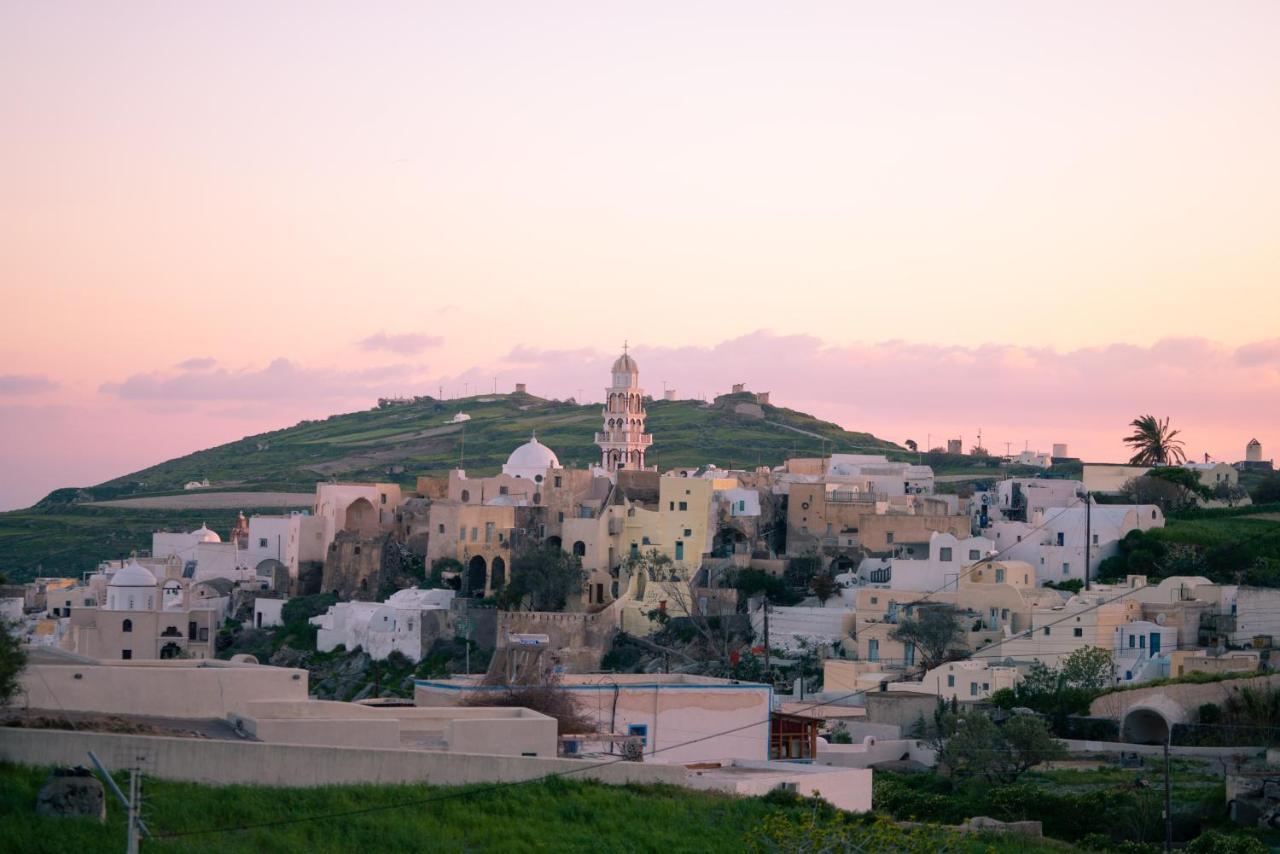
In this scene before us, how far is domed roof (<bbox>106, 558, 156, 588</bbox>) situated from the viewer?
58094mm

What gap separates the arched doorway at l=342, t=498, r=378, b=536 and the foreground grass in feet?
128

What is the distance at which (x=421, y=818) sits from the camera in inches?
912

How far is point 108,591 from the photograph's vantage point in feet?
195

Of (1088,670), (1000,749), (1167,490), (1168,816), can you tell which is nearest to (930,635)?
(1088,670)

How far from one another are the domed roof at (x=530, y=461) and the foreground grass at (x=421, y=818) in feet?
134

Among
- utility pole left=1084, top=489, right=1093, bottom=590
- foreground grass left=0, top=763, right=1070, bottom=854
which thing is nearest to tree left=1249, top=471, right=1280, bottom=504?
utility pole left=1084, top=489, right=1093, bottom=590

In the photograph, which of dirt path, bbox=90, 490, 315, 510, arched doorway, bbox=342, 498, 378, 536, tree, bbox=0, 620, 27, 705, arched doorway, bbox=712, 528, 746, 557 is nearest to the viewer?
tree, bbox=0, 620, 27, 705

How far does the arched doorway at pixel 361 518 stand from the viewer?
208 ft

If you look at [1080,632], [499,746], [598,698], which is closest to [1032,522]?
[1080,632]

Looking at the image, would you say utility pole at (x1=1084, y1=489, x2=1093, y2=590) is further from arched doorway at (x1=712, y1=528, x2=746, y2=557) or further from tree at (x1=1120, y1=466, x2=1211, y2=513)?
arched doorway at (x1=712, y1=528, x2=746, y2=557)

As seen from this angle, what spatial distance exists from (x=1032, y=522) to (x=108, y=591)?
90.2 feet

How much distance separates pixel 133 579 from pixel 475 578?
10.0 m

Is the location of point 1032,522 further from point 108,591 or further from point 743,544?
point 108,591

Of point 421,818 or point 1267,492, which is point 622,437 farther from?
point 421,818
